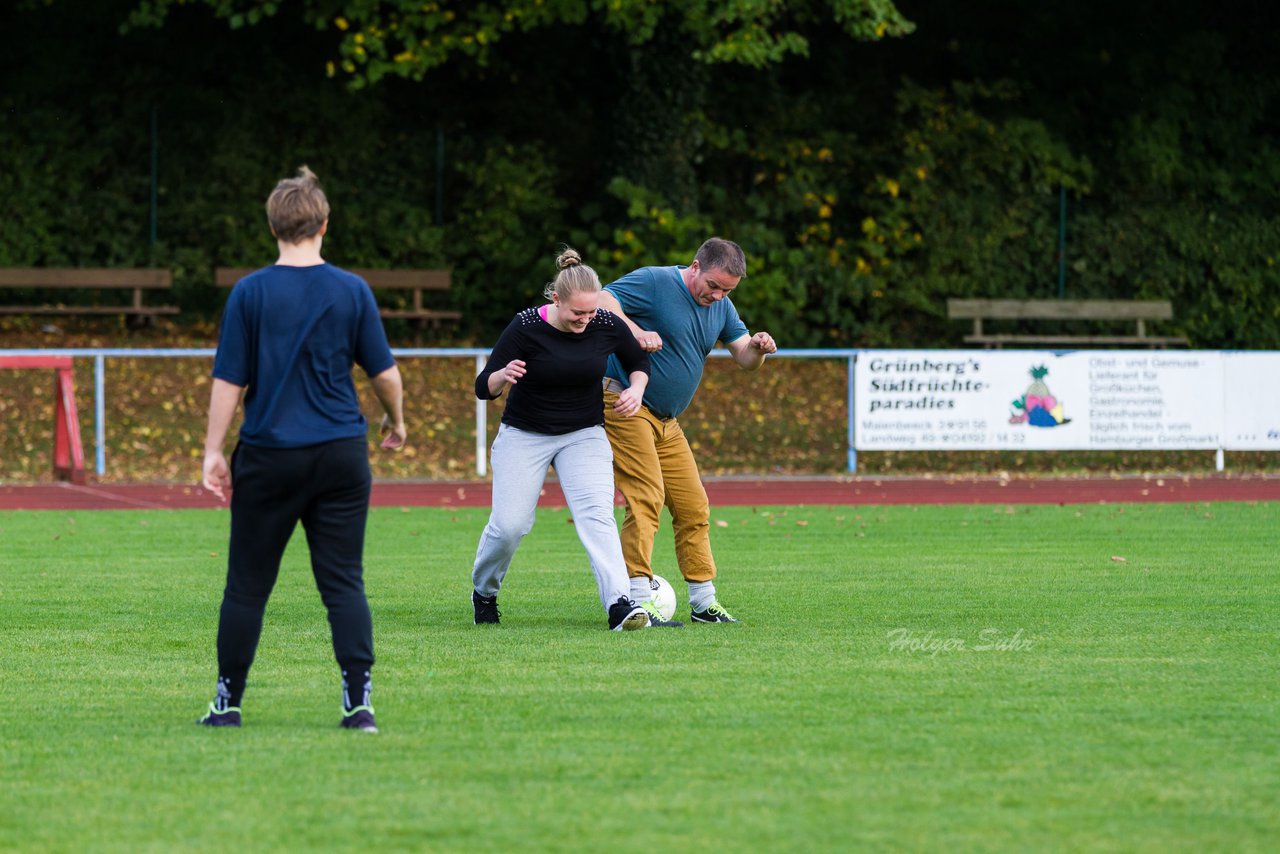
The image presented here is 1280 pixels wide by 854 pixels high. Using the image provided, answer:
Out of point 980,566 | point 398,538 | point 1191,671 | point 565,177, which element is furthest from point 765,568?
point 565,177

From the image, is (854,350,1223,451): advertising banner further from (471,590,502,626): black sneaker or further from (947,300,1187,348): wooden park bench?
(471,590,502,626): black sneaker

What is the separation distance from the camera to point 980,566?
35.9ft

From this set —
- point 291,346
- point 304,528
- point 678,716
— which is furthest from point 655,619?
point 291,346

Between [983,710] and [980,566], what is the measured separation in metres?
4.94

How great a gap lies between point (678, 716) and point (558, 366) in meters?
2.36

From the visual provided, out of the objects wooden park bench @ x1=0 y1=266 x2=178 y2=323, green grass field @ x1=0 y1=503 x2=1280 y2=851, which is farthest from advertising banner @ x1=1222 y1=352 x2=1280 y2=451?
wooden park bench @ x1=0 y1=266 x2=178 y2=323

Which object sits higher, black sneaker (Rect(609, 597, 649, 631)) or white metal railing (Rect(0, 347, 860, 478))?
white metal railing (Rect(0, 347, 860, 478))

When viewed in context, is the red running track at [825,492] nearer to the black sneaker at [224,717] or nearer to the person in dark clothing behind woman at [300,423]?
the black sneaker at [224,717]

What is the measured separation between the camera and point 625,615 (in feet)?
26.3

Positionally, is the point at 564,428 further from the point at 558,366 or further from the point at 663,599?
the point at 663,599

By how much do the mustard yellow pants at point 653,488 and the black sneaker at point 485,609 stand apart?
2.14 feet

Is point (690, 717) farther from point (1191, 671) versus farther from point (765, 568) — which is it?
point (765, 568)

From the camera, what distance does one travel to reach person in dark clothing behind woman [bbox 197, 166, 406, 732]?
5.54 m

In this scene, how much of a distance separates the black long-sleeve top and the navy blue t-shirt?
7.32ft
